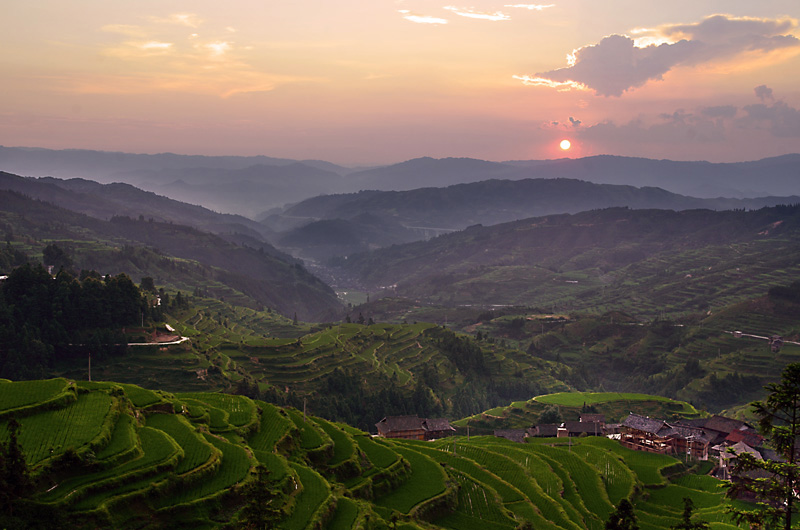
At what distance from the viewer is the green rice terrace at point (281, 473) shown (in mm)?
32594

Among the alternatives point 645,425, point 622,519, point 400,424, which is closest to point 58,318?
point 400,424

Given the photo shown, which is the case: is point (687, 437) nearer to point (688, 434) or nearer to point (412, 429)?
point (688, 434)

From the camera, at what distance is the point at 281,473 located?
39250 mm

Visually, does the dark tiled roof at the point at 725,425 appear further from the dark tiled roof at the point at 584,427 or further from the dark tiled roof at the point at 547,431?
the dark tiled roof at the point at 547,431

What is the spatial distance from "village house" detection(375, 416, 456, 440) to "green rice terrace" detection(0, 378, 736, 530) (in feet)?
50.3

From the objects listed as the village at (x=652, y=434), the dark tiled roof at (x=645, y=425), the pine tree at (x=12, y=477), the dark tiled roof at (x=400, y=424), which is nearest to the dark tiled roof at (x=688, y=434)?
the village at (x=652, y=434)

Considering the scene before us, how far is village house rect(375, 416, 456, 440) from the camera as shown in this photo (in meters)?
87.2

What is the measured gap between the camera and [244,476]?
36.7 meters

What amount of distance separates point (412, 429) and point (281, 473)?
167ft

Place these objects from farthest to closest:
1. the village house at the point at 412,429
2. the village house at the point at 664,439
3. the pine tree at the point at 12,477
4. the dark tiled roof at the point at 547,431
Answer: the dark tiled roof at the point at 547,431 → the village house at the point at 412,429 → the village house at the point at 664,439 → the pine tree at the point at 12,477

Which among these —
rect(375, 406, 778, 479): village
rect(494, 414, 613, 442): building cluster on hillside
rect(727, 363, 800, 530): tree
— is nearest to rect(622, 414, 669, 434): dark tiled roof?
rect(375, 406, 778, 479): village

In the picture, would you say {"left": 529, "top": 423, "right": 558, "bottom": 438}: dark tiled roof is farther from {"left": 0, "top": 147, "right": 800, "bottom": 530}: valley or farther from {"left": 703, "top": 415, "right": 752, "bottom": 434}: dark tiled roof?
{"left": 703, "top": 415, "right": 752, "bottom": 434}: dark tiled roof

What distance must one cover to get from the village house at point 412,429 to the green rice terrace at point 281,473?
15.3 metres

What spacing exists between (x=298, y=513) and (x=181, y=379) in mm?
59983
